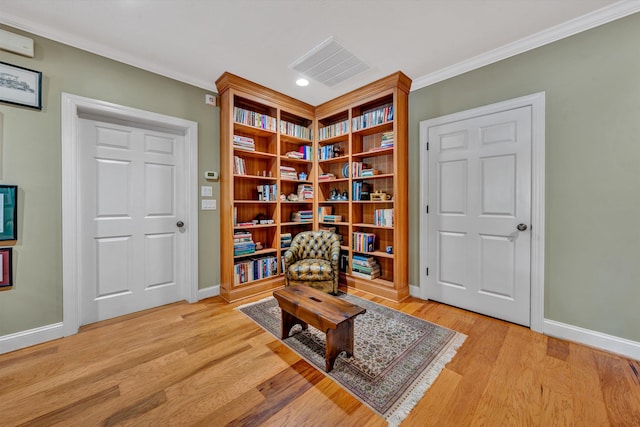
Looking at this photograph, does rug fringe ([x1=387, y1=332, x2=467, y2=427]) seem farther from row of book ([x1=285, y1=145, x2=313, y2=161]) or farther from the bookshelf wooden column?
row of book ([x1=285, y1=145, x2=313, y2=161])

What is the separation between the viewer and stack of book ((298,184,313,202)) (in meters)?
3.87

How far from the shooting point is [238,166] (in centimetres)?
321

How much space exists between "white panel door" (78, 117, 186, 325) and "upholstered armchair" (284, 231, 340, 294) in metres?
1.32

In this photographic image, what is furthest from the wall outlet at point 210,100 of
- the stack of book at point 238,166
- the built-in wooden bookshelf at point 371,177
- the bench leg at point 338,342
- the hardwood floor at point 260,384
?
the bench leg at point 338,342

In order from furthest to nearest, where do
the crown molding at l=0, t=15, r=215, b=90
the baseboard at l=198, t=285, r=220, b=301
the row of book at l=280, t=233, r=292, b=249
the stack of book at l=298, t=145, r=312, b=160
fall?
the stack of book at l=298, t=145, r=312, b=160 → the row of book at l=280, t=233, r=292, b=249 → the baseboard at l=198, t=285, r=220, b=301 → the crown molding at l=0, t=15, r=215, b=90

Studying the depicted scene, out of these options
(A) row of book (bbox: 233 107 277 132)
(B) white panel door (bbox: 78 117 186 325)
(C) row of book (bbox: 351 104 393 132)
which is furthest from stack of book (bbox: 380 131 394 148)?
(B) white panel door (bbox: 78 117 186 325)

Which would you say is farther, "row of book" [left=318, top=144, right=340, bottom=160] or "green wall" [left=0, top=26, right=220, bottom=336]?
"row of book" [left=318, top=144, right=340, bottom=160]

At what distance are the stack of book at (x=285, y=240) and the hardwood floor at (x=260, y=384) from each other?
4.72ft

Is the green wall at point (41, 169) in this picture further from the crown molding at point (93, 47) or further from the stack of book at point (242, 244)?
the stack of book at point (242, 244)

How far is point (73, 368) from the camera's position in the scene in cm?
183

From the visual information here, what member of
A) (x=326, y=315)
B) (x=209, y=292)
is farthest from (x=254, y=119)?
(x=326, y=315)

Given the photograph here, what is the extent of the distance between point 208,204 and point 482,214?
315 centimetres

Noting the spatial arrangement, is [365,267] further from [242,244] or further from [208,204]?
[208,204]

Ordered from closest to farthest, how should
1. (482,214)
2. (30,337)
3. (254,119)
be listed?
(30,337) < (482,214) < (254,119)
